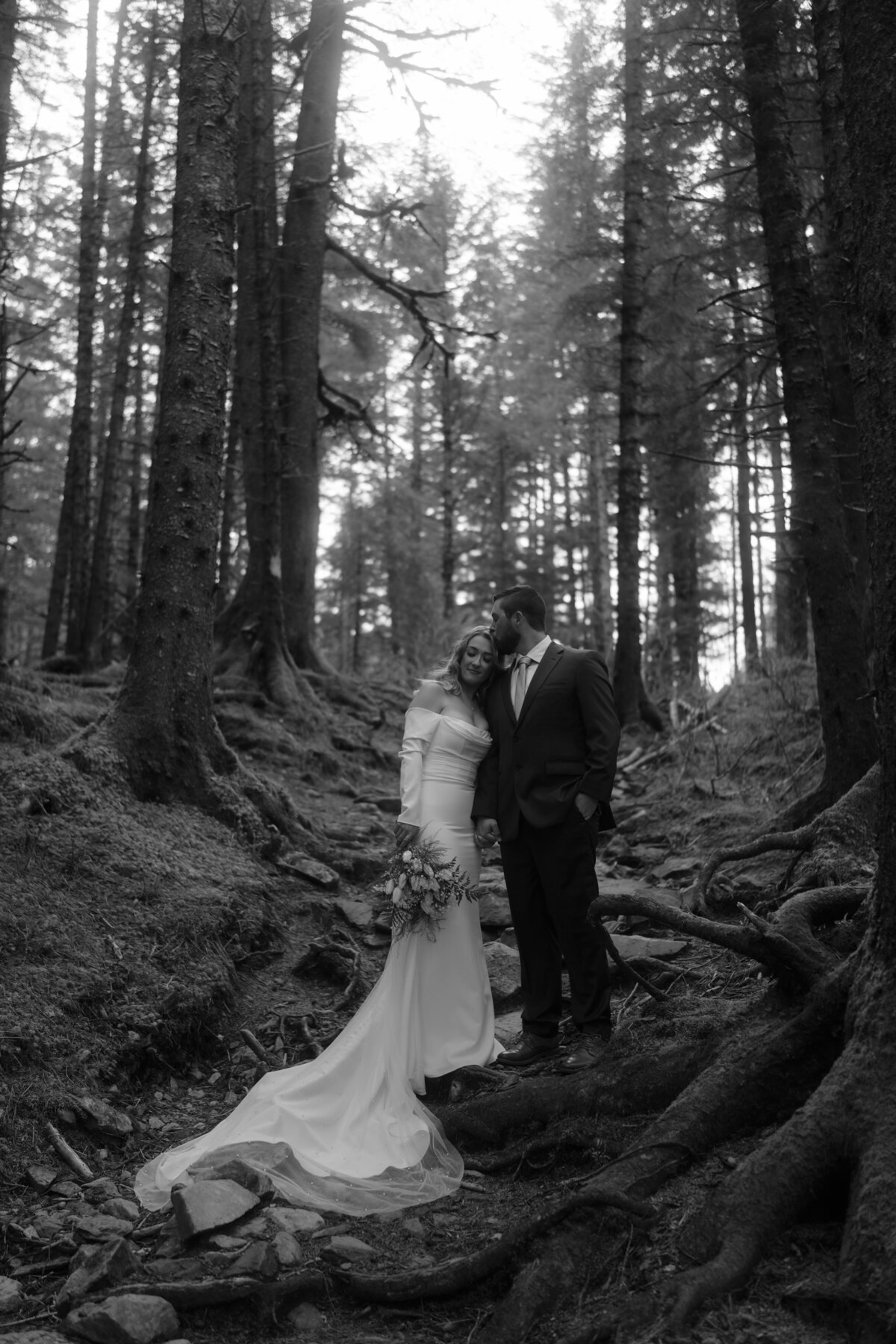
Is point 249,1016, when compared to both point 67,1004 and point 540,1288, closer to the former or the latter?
point 67,1004

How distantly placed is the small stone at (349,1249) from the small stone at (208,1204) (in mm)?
378

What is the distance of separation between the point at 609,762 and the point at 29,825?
3696 millimetres

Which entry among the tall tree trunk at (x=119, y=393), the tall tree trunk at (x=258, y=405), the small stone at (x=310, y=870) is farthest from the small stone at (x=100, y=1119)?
the tall tree trunk at (x=119, y=393)

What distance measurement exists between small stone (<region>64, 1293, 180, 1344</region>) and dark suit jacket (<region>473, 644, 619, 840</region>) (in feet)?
9.66

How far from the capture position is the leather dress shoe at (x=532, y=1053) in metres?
5.52

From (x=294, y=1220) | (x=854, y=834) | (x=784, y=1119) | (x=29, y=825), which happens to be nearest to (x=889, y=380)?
(x=784, y=1119)

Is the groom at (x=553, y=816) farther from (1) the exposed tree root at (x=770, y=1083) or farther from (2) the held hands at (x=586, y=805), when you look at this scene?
(1) the exposed tree root at (x=770, y=1083)

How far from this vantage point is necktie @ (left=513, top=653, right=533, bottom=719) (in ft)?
19.9

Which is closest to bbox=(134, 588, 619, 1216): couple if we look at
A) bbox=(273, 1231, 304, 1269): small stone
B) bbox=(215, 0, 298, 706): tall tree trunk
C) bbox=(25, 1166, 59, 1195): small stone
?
bbox=(25, 1166, 59, 1195): small stone

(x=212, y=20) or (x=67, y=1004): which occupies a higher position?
(x=212, y=20)

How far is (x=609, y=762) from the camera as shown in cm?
553

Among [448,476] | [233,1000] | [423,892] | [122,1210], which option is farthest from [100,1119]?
[448,476]

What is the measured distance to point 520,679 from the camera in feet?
19.9

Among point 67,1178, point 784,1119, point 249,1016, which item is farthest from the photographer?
point 249,1016
